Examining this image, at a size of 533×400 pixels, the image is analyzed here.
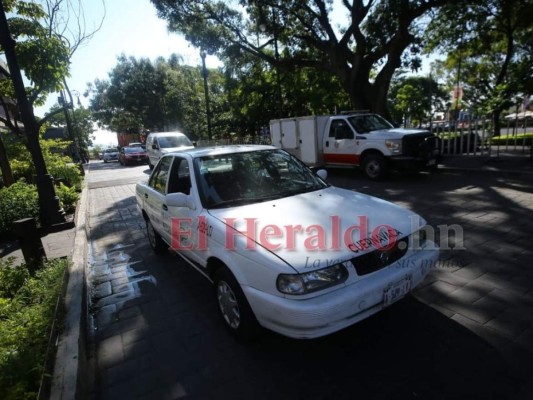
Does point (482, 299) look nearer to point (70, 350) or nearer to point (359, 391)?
point (359, 391)

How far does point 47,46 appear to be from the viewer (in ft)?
24.4

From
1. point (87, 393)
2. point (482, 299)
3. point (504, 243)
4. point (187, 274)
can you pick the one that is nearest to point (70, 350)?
point (87, 393)

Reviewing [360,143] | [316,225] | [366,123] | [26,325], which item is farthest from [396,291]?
[366,123]

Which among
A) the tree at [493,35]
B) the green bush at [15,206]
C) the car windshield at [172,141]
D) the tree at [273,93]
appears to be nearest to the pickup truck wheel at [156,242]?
the green bush at [15,206]

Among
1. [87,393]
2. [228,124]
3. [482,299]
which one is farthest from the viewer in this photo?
[228,124]

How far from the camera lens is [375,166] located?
9.78m

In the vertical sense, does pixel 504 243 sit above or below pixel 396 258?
below

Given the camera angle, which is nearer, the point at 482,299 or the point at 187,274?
the point at 482,299

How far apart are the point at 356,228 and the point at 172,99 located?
37.4 metres

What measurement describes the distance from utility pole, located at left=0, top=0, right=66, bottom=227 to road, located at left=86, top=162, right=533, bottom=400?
3308 millimetres

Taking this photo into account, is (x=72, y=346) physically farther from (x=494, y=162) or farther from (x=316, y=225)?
→ (x=494, y=162)

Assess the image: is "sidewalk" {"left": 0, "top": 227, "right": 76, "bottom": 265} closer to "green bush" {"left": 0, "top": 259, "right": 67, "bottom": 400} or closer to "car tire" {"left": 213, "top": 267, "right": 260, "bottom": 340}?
"green bush" {"left": 0, "top": 259, "right": 67, "bottom": 400}

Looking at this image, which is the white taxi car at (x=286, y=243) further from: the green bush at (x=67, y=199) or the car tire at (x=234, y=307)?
the green bush at (x=67, y=199)

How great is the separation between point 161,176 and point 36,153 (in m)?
4.25
